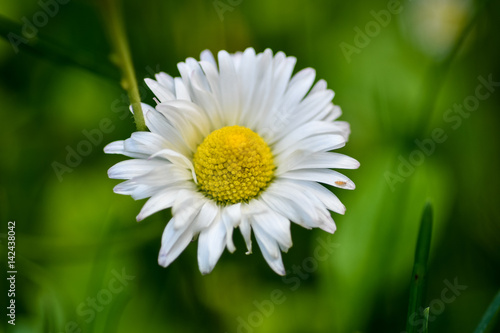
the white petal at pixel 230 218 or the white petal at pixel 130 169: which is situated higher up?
the white petal at pixel 130 169

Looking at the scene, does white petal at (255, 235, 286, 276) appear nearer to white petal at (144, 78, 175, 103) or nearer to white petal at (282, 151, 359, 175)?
white petal at (282, 151, 359, 175)

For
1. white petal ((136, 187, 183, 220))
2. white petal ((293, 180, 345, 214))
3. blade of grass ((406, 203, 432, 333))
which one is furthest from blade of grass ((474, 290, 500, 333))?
white petal ((136, 187, 183, 220))

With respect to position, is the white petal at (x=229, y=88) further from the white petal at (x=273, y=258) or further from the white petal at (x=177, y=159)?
the white petal at (x=273, y=258)

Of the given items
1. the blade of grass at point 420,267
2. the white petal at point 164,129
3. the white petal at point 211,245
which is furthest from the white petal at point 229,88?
the blade of grass at point 420,267

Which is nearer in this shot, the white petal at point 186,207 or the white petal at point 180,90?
the white petal at point 186,207

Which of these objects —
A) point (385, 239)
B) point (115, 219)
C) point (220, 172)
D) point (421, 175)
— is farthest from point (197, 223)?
point (421, 175)

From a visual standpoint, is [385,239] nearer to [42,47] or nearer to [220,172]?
[220,172]

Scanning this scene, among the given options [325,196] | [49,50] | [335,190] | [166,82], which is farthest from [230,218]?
[335,190]
